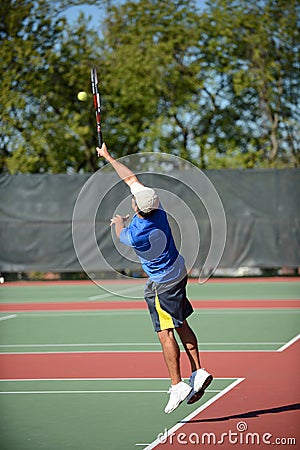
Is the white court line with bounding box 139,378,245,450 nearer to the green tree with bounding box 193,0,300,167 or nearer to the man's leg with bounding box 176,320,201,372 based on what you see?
the man's leg with bounding box 176,320,201,372

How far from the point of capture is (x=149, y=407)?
6434mm

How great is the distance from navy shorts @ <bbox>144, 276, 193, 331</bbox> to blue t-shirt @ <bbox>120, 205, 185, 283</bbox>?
0.06 m

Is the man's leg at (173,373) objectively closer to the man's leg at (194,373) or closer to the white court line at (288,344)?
the man's leg at (194,373)

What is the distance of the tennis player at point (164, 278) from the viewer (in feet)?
19.4

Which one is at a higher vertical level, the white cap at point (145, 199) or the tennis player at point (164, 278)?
the white cap at point (145, 199)

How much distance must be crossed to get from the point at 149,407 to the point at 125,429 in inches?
30.6

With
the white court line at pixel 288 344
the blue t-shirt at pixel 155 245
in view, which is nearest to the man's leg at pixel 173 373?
the blue t-shirt at pixel 155 245

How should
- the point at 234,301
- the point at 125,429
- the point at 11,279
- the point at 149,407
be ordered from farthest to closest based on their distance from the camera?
the point at 11,279
the point at 234,301
the point at 149,407
the point at 125,429

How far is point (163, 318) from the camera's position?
19.8 feet

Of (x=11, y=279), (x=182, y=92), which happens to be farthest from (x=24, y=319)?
(x=182, y=92)

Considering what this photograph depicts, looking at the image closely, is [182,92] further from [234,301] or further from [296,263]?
[234,301]

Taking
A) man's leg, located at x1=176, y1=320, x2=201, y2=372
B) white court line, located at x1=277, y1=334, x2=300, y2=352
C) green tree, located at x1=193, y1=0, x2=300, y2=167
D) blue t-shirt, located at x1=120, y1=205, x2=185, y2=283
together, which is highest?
blue t-shirt, located at x1=120, y1=205, x2=185, y2=283

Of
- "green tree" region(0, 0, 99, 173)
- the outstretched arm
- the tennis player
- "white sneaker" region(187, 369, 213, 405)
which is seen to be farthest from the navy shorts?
"green tree" region(0, 0, 99, 173)

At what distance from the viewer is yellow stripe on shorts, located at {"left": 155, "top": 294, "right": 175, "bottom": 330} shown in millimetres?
6008
